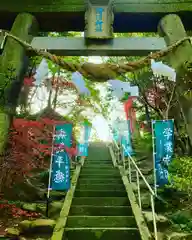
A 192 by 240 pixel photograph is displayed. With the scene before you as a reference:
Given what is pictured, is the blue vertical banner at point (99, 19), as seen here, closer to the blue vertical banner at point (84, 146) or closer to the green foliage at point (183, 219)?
the green foliage at point (183, 219)

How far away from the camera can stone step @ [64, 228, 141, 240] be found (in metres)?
5.61

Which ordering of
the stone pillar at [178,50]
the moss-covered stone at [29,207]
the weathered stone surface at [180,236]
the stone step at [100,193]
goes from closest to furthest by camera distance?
the stone pillar at [178,50]
the weathered stone surface at [180,236]
the moss-covered stone at [29,207]
the stone step at [100,193]

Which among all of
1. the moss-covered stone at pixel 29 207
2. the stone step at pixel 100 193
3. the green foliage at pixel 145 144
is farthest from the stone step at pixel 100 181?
the green foliage at pixel 145 144

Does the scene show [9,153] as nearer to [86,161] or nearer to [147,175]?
[147,175]

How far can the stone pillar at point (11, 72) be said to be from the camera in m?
4.23

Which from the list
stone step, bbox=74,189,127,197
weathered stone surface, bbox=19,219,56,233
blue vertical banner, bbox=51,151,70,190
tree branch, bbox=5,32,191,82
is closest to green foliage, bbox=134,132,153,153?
stone step, bbox=74,189,127,197

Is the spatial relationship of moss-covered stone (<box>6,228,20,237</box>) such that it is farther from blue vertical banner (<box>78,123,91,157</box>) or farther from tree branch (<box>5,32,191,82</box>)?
blue vertical banner (<box>78,123,91,157</box>)

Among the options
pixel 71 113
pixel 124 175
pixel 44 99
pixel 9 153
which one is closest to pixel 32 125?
pixel 9 153

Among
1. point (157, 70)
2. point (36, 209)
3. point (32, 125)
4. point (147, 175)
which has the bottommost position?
point (36, 209)

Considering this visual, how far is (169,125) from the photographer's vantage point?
7.47m

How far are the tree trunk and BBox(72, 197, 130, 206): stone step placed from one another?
3.36 metres

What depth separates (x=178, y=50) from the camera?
4.47m

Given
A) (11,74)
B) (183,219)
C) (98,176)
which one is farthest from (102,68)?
(98,176)

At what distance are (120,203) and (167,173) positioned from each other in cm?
131
